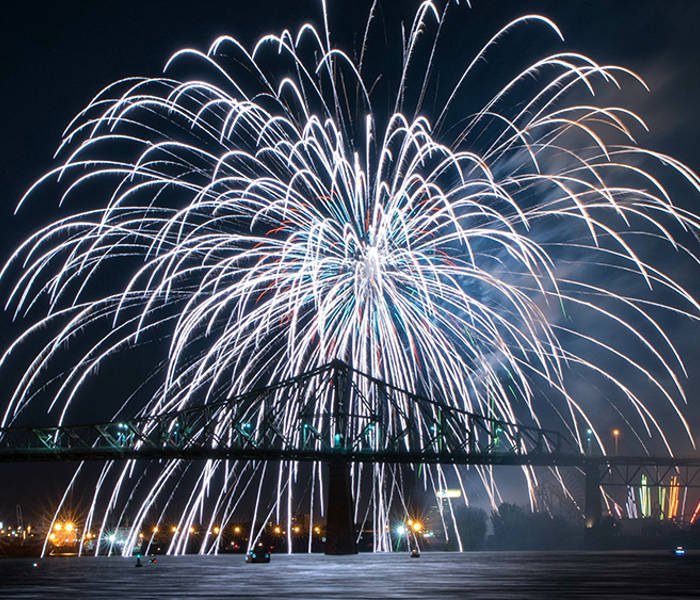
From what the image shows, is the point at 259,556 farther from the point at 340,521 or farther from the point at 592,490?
the point at 592,490

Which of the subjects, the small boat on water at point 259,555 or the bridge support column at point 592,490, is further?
the bridge support column at point 592,490

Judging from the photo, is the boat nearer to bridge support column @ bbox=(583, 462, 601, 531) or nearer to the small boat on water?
the small boat on water

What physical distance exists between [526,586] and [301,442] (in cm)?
5964

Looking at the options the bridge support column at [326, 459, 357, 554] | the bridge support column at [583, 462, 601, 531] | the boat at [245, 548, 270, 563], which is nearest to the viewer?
the boat at [245, 548, 270, 563]

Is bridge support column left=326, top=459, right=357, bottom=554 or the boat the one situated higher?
bridge support column left=326, top=459, right=357, bottom=554

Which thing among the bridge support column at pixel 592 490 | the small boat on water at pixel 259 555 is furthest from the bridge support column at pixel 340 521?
the bridge support column at pixel 592 490

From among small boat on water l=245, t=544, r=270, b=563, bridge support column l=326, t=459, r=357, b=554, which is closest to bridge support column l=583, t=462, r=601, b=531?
bridge support column l=326, t=459, r=357, b=554

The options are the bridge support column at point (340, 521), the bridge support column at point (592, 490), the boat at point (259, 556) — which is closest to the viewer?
the boat at point (259, 556)

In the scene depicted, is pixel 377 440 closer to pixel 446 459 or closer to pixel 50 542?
pixel 446 459

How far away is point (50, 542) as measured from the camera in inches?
6885

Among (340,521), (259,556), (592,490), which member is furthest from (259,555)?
(592,490)

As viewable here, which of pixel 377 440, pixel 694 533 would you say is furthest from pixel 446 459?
pixel 694 533

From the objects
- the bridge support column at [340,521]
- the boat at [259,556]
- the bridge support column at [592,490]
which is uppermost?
the bridge support column at [592,490]

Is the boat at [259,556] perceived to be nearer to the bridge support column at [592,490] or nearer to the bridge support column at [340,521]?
the bridge support column at [340,521]
